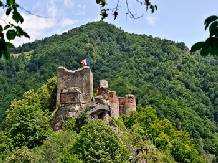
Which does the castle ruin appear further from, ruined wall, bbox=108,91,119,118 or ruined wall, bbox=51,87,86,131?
ruined wall, bbox=108,91,119,118

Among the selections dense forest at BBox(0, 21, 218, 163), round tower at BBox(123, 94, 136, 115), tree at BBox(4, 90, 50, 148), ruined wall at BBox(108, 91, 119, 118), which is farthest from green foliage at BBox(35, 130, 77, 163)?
round tower at BBox(123, 94, 136, 115)

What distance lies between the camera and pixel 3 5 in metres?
6.56

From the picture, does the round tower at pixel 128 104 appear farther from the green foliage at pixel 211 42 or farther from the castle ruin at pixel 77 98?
the green foliage at pixel 211 42

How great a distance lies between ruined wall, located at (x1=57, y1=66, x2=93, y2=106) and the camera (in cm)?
4338

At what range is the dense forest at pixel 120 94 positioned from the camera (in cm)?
3741

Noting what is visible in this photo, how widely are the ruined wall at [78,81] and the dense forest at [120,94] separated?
289cm

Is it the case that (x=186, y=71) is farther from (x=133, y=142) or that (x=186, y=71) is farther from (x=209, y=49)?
(x=209, y=49)

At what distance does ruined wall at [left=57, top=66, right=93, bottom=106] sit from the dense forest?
289 centimetres

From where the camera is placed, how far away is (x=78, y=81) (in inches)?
1729

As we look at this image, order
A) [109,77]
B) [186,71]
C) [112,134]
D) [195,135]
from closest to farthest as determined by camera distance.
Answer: [112,134] < [195,135] < [109,77] < [186,71]

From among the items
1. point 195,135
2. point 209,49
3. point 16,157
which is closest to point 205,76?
point 195,135

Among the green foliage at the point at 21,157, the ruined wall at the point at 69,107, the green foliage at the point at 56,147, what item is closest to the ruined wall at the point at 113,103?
the ruined wall at the point at 69,107

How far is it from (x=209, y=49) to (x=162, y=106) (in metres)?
91.4

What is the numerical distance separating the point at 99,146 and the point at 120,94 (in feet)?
221
